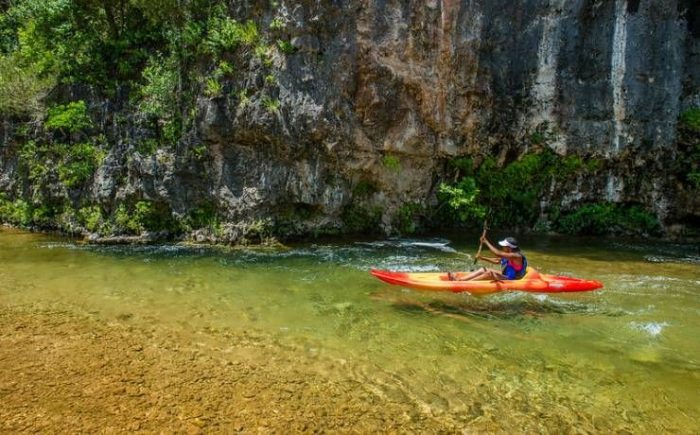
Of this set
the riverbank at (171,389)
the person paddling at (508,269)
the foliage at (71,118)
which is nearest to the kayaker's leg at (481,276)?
the person paddling at (508,269)

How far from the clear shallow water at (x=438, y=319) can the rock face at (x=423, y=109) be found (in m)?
2.11

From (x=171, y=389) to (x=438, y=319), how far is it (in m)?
3.92

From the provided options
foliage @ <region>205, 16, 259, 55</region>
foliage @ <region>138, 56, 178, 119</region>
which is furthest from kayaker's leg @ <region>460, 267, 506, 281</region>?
foliage @ <region>138, 56, 178, 119</region>

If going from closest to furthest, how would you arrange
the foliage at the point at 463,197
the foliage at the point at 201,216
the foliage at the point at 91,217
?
the foliage at the point at 201,216, the foliage at the point at 91,217, the foliage at the point at 463,197

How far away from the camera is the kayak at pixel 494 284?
26.3 ft

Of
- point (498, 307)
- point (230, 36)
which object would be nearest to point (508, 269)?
point (498, 307)

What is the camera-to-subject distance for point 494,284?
804 cm

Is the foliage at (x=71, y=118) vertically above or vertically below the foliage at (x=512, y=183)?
above

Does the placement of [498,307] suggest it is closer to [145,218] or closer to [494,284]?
[494,284]

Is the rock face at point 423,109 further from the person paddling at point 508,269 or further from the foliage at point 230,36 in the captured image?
the person paddling at point 508,269

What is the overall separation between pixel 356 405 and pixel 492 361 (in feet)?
6.49

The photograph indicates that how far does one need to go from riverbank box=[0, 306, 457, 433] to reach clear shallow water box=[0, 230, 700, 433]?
337mm

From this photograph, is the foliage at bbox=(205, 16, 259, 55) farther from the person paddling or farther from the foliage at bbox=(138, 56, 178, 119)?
the person paddling

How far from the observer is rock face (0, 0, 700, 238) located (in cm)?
1191
